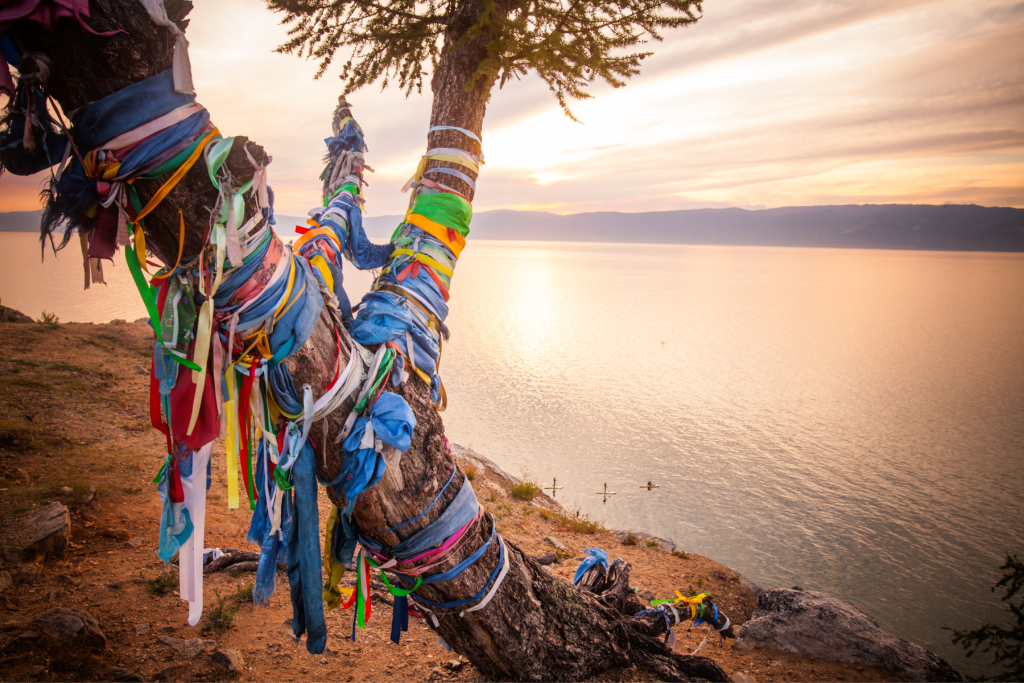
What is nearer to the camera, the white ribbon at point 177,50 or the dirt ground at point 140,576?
the white ribbon at point 177,50

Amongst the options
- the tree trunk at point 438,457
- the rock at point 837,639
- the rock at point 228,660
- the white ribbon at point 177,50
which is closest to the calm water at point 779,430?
the rock at point 837,639

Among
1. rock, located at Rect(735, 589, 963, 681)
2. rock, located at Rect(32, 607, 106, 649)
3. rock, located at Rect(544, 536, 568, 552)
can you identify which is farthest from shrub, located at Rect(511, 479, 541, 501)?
rock, located at Rect(32, 607, 106, 649)

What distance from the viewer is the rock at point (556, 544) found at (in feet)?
29.3

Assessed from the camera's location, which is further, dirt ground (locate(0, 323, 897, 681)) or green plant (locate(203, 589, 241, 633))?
green plant (locate(203, 589, 241, 633))

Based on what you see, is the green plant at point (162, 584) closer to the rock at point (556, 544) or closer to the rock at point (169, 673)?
the rock at point (169, 673)

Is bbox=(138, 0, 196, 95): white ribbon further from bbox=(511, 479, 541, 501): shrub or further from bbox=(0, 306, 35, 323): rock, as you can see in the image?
bbox=(0, 306, 35, 323): rock

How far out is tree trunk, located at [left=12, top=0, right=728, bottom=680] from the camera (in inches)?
45.9

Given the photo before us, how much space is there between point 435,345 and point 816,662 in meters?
7.13

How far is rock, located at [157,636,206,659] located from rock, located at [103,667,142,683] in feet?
1.07

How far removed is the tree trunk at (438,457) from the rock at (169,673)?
88.6 inches

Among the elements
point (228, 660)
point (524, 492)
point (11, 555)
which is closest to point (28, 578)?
point (11, 555)

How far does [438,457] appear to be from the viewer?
80.7 inches

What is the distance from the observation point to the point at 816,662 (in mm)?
6086

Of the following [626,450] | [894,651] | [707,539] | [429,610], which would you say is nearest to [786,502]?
[707,539]
